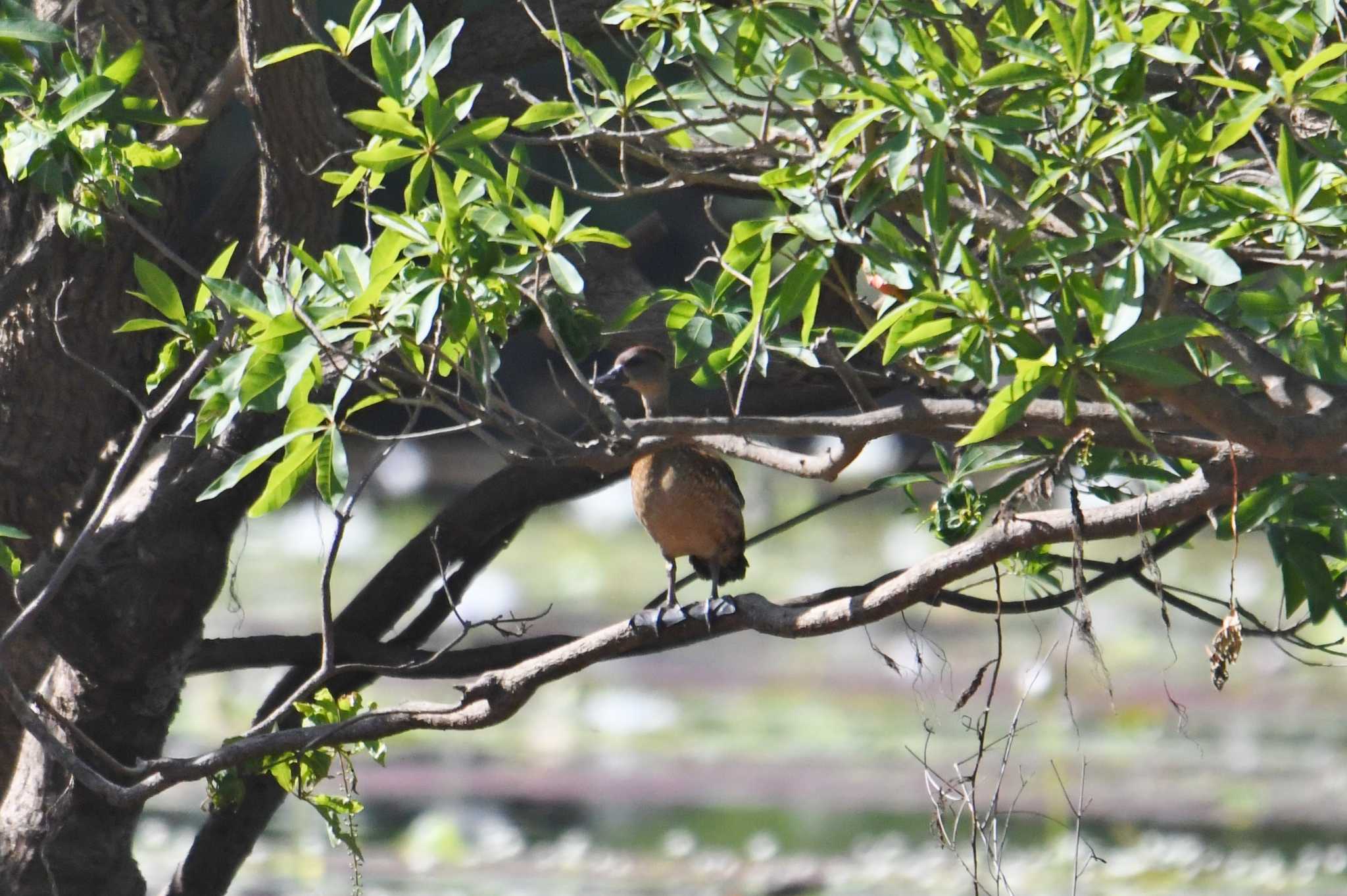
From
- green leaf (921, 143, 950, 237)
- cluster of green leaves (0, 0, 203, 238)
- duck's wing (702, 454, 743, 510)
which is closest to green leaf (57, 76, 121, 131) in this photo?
cluster of green leaves (0, 0, 203, 238)

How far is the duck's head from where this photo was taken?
3.37 meters

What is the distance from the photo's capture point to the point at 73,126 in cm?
214

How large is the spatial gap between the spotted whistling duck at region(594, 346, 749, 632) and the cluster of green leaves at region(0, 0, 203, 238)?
51.3 inches

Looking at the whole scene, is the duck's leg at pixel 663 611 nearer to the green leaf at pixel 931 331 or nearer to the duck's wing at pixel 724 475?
the duck's wing at pixel 724 475

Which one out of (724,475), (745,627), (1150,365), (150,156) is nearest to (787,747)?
(724,475)

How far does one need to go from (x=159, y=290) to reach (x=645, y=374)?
146 centimetres

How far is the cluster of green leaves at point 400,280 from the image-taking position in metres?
1.65

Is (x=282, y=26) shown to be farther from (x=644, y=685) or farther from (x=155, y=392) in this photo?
(x=644, y=685)

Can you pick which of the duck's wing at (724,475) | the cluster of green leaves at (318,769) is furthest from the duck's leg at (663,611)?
the cluster of green leaves at (318,769)

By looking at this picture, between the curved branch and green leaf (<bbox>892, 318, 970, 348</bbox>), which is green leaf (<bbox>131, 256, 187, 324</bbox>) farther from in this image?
green leaf (<bbox>892, 318, 970, 348</bbox>)

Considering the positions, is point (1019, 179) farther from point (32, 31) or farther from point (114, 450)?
point (114, 450)

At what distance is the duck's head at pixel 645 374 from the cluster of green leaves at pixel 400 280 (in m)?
1.45

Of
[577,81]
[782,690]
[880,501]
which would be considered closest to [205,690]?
[782,690]

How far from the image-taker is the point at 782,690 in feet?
32.3
